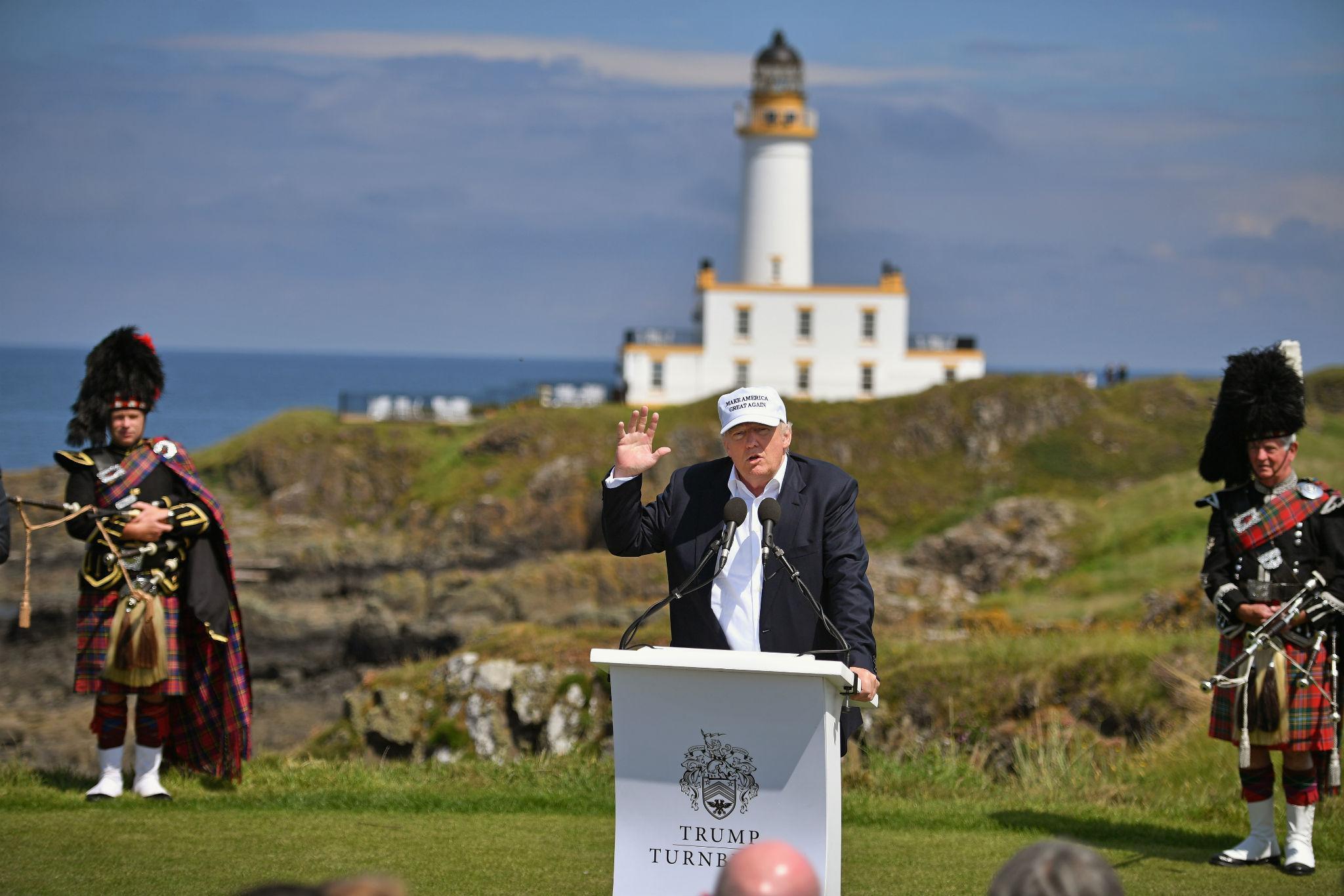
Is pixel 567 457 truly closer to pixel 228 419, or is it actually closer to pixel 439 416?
pixel 439 416

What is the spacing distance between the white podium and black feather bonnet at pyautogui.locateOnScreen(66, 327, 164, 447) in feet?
15.4

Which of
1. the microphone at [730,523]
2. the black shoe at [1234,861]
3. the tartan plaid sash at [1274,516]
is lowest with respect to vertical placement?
the black shoe at [1234,861]

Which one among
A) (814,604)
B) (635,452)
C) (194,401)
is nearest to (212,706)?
(635,452)

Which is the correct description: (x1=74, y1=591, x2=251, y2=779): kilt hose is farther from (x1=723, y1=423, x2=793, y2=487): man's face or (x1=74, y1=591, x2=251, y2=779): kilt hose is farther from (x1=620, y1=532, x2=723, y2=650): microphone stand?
(x1=723, y1=423, x2=793, y2=487): man's face

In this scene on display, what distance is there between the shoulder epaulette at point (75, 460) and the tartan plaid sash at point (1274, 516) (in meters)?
6.31

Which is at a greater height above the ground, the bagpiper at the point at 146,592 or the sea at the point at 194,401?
the sea at the point at 194,401

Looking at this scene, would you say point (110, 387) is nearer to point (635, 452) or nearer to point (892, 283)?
point (635, 452)

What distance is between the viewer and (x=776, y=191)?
61.1 metres

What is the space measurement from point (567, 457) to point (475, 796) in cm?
3992

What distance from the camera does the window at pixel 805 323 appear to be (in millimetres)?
60500

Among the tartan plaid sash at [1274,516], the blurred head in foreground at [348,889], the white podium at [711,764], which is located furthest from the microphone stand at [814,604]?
the tartan plaid sash at [1274,516]

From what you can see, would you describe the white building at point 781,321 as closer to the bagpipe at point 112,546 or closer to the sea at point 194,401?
the sea at point 194,401

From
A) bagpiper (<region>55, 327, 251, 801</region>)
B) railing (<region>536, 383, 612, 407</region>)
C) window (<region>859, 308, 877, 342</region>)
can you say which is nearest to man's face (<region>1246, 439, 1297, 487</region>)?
bagpiper (<region>55, 327, 251, 801</region>)

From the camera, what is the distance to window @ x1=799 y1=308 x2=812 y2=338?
198 feet
